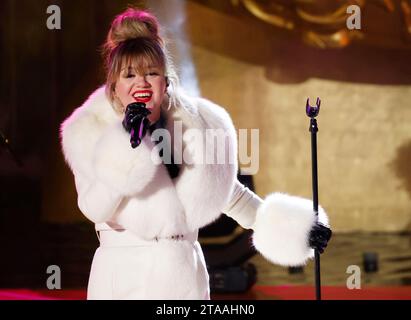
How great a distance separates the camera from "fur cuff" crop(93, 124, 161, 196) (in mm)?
1571

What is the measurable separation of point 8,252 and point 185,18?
54.2 inches

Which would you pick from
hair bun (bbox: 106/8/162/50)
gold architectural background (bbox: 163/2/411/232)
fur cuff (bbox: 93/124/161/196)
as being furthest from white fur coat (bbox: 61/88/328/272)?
gold architectural background (bbox: 163/2/411/232)

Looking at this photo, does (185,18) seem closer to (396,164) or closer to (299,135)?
(299,135)

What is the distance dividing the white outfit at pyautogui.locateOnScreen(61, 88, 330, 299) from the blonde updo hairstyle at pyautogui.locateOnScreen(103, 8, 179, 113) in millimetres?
48

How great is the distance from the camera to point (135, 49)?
1691 mm

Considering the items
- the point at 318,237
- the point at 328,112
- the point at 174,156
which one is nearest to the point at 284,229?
the point at 318,237

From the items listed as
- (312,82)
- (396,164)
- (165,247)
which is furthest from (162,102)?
(396,164)

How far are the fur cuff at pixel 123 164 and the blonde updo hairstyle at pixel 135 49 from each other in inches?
5.4

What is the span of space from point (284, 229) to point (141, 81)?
54 cm

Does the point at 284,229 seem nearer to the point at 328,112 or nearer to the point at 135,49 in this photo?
the point at 135,49

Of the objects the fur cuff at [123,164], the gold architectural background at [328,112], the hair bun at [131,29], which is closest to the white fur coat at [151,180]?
the fur cuff at [123,164]

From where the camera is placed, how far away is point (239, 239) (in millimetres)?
3383

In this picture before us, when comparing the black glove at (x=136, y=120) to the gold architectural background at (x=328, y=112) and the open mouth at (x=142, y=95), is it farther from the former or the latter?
the gold architectural background at (x=328, y=112)

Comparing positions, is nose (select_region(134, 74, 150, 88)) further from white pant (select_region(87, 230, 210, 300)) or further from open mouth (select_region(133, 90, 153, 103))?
white pant (select_region(87, 230, 210, 300))
